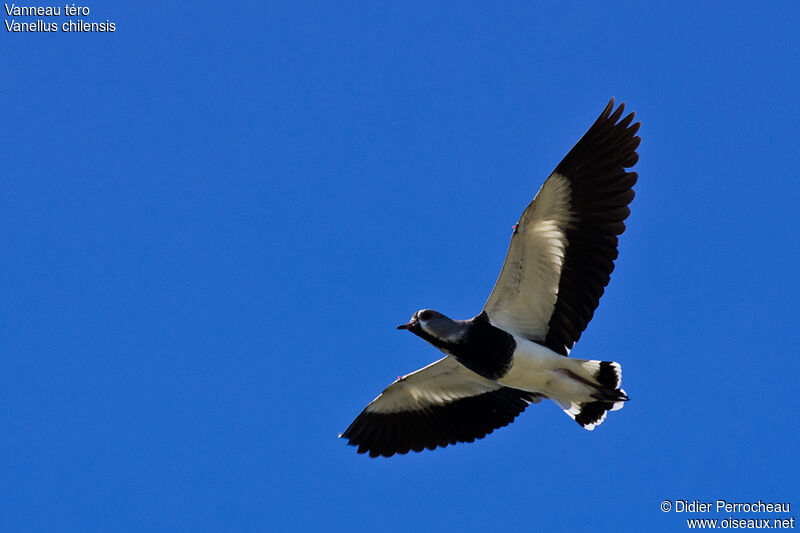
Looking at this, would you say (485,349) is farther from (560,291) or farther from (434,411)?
(434,411)

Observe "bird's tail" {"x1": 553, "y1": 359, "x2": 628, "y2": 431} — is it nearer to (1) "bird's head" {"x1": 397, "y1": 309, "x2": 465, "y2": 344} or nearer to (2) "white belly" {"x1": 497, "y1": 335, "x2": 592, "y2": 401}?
(2) "white belly" {"x1": 497, "y1": 335, "x2": 592, "y2": 401}

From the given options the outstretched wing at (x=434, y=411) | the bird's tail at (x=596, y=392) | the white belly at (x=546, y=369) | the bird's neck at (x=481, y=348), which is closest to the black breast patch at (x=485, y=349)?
the bird's neck at (x=481, y=348)

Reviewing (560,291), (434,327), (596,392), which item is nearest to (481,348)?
(434,327)

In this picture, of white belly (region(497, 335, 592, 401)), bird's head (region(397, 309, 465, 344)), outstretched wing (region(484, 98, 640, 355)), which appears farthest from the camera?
white belly (region(497, 335, 592, 401))

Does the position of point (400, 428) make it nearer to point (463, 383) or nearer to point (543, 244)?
point (463, 383)

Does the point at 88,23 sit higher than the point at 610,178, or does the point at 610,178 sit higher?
the point at 88,23

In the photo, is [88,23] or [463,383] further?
[88,23]

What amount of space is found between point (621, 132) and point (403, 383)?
388cm

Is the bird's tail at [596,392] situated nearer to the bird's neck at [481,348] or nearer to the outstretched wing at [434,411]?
the bird's neck at [481,348]

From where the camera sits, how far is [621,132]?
11.2 meters

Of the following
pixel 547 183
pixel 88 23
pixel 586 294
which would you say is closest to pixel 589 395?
pixel 586 294

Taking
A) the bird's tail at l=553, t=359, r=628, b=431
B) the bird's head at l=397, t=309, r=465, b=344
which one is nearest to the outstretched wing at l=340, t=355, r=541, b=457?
the bird's tail at l=553, t=359, r=628, b=431

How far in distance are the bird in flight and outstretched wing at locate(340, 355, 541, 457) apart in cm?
42

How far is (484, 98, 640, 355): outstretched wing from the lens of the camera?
36.7 feet
